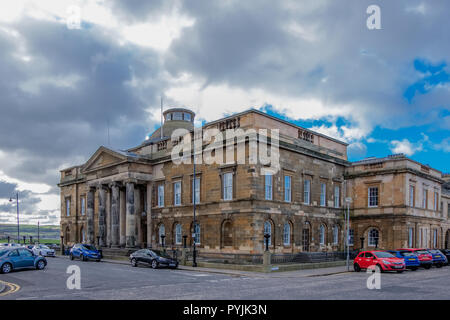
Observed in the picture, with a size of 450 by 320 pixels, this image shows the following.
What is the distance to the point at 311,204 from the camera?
131 ft

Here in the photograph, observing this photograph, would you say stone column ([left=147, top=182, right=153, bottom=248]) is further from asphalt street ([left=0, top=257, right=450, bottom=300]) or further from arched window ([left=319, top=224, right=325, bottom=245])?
asphalt street ([left=0, top=257, right=450, bottom=300])

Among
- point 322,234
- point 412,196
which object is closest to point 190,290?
point 322,234

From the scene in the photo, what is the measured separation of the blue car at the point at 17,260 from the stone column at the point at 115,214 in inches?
631

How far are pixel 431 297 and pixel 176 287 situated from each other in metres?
10.4

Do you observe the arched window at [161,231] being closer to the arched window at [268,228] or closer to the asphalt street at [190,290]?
the arched window at [268,228]

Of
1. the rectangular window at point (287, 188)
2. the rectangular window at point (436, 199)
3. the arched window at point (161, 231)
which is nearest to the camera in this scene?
the rectangular window at point (287, 188)

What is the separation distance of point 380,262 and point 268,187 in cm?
1113

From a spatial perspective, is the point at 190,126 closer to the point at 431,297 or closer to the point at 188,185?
the point at 188,185

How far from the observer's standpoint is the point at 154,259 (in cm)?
3100

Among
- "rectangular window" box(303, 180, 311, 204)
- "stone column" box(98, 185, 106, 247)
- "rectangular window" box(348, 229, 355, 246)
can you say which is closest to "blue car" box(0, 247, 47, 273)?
"stone column" box(98, 185, 106, 247)

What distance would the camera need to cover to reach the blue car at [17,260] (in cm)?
2611

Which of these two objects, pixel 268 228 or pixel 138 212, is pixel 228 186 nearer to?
pixel 268 228

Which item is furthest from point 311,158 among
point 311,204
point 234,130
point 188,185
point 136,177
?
point 136,177

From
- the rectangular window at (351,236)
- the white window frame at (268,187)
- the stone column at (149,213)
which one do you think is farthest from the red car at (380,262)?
the stone column at (149,213)
